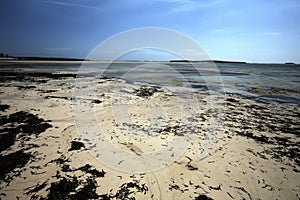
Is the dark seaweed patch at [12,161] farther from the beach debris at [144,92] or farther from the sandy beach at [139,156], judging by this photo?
the beach debris at [144,92]

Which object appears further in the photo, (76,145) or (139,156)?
(76,145)

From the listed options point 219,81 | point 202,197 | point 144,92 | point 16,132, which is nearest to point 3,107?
point 16,132

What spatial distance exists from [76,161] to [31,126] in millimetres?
2879

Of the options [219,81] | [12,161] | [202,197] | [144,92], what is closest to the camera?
[202,197]

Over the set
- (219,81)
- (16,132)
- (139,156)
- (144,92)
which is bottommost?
(139,156)

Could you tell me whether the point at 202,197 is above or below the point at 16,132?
below

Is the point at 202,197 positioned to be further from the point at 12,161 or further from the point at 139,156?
the point at 12,161

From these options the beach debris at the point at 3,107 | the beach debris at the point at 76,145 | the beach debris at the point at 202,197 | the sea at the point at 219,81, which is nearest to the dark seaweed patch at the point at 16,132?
the beach debris at the point at 3,107

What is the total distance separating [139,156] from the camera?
470 centimetres

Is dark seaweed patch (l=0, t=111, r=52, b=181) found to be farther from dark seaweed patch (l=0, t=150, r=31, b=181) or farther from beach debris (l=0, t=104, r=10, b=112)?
beach debris (l=0, t=104, r=10, b=112)

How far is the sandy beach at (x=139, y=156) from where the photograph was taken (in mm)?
3539

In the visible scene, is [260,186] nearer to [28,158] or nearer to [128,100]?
[28,158]

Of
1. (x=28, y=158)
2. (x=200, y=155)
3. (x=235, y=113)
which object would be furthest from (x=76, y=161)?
(x=235, y=113)

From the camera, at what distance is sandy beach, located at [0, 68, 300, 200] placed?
11.6 feet
